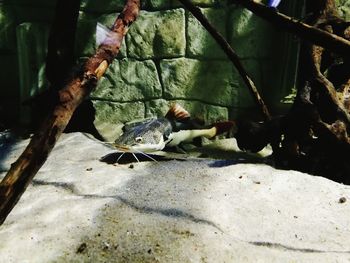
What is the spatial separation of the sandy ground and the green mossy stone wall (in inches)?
84.9

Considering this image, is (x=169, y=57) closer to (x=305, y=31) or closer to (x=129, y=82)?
(x=129, y=82)

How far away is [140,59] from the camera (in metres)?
5.38

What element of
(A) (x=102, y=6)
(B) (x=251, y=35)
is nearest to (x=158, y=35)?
(A) (x=102, y=6)

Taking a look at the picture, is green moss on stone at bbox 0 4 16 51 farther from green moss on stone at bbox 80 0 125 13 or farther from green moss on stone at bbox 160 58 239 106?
green moss on stone at bbox 160 58 239 106

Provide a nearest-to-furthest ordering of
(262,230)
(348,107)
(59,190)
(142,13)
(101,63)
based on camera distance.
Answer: (101,63) → (262,230) → (59,190) → (348,107) → (142,13)

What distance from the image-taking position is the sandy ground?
6.36ft

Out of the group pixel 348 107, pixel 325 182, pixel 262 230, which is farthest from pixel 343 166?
pixel 262 230

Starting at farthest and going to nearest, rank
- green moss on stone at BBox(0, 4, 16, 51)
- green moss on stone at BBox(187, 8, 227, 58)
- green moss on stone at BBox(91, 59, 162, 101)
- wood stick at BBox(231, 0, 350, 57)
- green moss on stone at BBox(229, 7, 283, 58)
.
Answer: green moss on stone at BBox(0, 4, 16, 51), green moss on stone at BBox(91, 59, 162, 101), green moss on stone at BBox(187, 8, 227, 58), green moss on stone at BBox(229, 7, 283, 58), wood stick at BBox(231, 0, 350, 57)

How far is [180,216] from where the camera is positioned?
2.28 metres

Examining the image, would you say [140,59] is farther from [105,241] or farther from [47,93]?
[105,241]

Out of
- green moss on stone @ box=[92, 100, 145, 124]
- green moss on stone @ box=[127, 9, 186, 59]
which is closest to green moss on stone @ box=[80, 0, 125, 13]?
green moss on stone @ box=[127, 9, 186, 59]

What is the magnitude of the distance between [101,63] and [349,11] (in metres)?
3.95

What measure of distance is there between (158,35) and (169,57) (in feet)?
1.04

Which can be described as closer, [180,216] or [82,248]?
[82,248]
